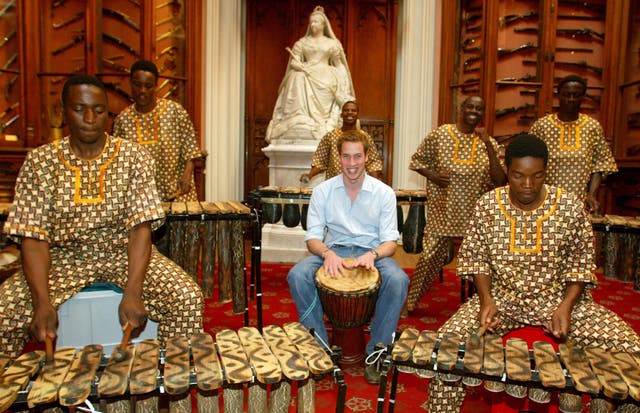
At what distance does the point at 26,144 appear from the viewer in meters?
6.08

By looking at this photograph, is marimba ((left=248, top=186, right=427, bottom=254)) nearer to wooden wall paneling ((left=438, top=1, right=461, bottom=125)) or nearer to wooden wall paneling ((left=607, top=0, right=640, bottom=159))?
wooden wall paneling ((left=438, top=1, right=461, bottom=125))

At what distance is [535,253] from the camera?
241 centimetres

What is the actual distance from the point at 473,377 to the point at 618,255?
2.25 metres

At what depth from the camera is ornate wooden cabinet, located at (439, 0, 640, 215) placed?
626cm

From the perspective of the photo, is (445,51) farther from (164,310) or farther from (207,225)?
(164,310)

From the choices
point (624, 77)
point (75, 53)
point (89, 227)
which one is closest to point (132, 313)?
point (89, 227)

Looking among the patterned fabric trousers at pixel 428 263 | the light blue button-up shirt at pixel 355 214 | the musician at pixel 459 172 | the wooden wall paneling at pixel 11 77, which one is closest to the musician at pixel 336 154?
the musician at pixel 459 172

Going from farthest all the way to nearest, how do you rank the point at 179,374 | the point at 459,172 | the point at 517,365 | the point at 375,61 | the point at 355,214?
1. the point at 375,61
2. the point at 459,172
3. the point at 355,214
4. the point at 517,365
5. the point at 179,374

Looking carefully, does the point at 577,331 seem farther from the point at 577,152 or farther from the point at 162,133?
the point at 162,133

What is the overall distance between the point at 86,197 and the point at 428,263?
8.75ft

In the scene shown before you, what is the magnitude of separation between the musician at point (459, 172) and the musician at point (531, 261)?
152 centimetres

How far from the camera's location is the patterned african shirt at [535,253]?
2.39 metres

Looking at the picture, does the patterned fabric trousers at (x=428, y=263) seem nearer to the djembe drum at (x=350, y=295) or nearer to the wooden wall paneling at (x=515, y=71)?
the djembe drum at (x=350, y=295)

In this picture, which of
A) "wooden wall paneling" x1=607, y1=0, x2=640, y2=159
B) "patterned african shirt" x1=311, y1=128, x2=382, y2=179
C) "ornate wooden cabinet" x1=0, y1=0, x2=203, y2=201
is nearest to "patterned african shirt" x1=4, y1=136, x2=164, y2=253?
"patterned african shirt" x1=311, y1=128, x2=382, y2=179
